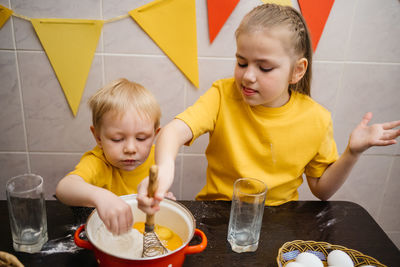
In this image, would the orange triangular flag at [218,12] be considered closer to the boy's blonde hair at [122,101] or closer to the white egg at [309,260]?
the boy's blonde hair at [122,101]

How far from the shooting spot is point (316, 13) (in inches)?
52.0

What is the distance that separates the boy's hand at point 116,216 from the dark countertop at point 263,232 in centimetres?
10

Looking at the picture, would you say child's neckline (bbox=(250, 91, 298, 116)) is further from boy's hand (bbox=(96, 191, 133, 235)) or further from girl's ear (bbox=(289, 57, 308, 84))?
boy's hand (bbox=(96, 191, 133, 235))

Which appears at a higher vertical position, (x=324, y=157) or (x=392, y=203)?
(x=324, y=157)

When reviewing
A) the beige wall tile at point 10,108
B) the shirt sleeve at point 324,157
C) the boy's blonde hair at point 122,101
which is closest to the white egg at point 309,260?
the shirt sleeve at point 324,157

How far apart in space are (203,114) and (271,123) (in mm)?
228

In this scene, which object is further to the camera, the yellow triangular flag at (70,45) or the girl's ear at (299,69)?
the yellow triangular flag at (70,45)

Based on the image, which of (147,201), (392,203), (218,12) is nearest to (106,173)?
(147,201)

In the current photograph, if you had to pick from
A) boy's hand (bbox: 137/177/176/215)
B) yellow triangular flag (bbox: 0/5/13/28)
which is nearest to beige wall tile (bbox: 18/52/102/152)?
yellow triangular flag (bbox: 0/5/13/28)

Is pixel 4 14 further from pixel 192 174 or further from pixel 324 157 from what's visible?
pixel 324 157

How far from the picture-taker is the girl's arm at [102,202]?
0.65m

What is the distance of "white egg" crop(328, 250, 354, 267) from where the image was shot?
0.68m

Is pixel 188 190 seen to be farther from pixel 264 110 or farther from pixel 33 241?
pixel 33 241

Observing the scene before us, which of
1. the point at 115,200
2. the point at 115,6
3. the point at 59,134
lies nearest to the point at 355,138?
the point at 115,200
